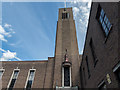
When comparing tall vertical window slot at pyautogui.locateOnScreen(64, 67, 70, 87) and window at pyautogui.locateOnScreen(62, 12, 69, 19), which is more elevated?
window at pyautogui.locateOnScreen(62, 12, 69, 19)

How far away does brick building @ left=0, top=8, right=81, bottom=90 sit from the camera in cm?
1922

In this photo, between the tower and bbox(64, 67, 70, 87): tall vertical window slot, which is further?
the tower

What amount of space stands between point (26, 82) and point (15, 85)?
217 cm

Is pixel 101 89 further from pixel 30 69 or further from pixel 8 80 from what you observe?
pixel 8 80

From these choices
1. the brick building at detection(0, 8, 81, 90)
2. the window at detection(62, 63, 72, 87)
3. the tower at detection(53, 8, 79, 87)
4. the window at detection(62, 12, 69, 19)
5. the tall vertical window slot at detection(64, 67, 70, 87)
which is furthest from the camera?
the window at detection(62, 12, 69, 19)

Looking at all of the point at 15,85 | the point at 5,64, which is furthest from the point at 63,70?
the point at 5,64

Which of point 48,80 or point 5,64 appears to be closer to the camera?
point 48,80

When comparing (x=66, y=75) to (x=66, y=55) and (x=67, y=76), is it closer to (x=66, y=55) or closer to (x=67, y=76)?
(x=67, y=76)

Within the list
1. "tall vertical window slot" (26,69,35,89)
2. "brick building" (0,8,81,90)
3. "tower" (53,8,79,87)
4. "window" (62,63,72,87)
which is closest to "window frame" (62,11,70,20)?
"tower" (53,8,79,87)

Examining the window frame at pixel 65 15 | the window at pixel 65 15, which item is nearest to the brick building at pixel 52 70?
the window frame at pixel 65 15

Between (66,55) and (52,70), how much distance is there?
4.32 meters

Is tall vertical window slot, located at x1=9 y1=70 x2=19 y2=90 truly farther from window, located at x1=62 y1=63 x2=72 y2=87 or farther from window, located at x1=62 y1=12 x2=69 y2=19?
window, located at x1=62 y1=12 x2=69 y2=19

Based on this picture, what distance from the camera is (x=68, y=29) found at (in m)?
26.7

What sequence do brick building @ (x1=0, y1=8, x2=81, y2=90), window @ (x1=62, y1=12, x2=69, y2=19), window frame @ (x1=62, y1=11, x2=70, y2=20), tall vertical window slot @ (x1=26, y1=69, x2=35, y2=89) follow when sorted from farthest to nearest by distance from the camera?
1. window @ (x1=62, y1=12, x2=69, y2=19)
2. window frame @ (x1=62, y1=11, x2=70, y2=20)
3. tall vertical window slot @ (x1=26, y1=69, x2=35, y2=89)
4. brick building @ (x1=0, y1=8, x2=81, y2=90)
